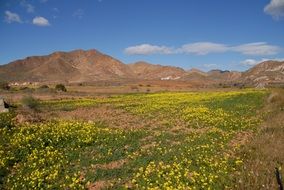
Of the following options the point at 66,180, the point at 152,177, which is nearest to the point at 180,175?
the point at 152,177

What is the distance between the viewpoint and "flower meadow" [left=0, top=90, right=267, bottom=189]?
11766 millimetres

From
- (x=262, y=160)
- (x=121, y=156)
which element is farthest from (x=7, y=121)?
(x=262, y=160)

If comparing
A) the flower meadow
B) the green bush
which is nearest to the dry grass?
the flower meadow

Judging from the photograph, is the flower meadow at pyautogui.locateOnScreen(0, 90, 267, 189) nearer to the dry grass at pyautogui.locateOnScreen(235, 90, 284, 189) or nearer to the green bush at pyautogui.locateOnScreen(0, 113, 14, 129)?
the green bush at pyautogui.locateOnScreen(0, 113, 14, 129)

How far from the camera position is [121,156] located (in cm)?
1469

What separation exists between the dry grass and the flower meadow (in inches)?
17.6

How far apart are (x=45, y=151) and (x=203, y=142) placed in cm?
697

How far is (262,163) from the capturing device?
40.1 feet

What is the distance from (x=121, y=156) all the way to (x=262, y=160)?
5.38 m

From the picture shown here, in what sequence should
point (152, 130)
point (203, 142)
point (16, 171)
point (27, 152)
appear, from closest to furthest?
point (16, 171)
point (27, 152)
point (203, 142)
point (152, 130)

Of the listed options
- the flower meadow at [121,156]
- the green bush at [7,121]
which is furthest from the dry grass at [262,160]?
the green bush at [7,121]

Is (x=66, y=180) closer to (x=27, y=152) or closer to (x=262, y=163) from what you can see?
(x=27, y=152)

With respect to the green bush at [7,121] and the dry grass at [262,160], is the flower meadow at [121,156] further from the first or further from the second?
the dry grass at [262,160]

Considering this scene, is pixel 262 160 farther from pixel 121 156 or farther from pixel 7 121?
pixel 7 121
